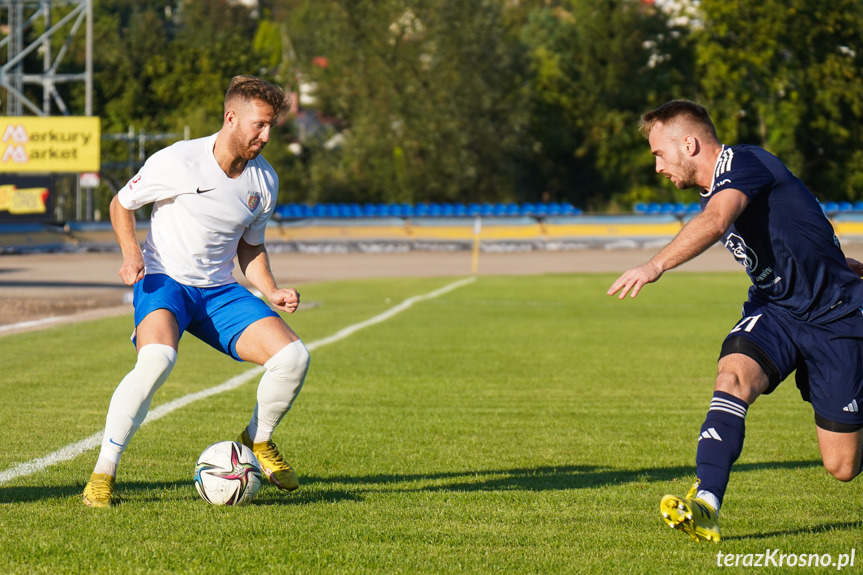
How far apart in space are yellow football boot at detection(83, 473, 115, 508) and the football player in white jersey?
1.09ft

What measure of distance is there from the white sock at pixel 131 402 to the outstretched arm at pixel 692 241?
2.29m

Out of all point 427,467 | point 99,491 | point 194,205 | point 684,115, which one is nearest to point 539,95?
point 427,467

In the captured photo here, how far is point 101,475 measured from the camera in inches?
204

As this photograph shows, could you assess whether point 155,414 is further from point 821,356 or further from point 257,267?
point 821,356

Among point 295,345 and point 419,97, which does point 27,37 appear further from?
point 295,345

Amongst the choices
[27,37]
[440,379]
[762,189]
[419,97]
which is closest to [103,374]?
[440,379]

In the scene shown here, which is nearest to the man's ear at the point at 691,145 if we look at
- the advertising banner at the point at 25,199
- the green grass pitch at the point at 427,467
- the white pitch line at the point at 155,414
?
the green grass pitch at the point at 427,467

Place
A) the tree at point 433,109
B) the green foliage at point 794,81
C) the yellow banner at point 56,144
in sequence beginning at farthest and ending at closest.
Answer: the tree at point 433,109, the green foliage at point 794,81, the yellow banner at point 56,144

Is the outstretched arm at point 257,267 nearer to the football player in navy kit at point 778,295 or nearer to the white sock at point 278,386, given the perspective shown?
the white sock at point 278,386

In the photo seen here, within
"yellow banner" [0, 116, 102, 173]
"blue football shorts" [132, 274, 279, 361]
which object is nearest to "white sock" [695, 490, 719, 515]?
"blue football shorts" [132, 274, 279, 361]

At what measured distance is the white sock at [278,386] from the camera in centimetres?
557

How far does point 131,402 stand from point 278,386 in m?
0.77

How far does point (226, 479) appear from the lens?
17.4 ft

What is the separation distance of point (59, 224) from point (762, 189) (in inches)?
1555
